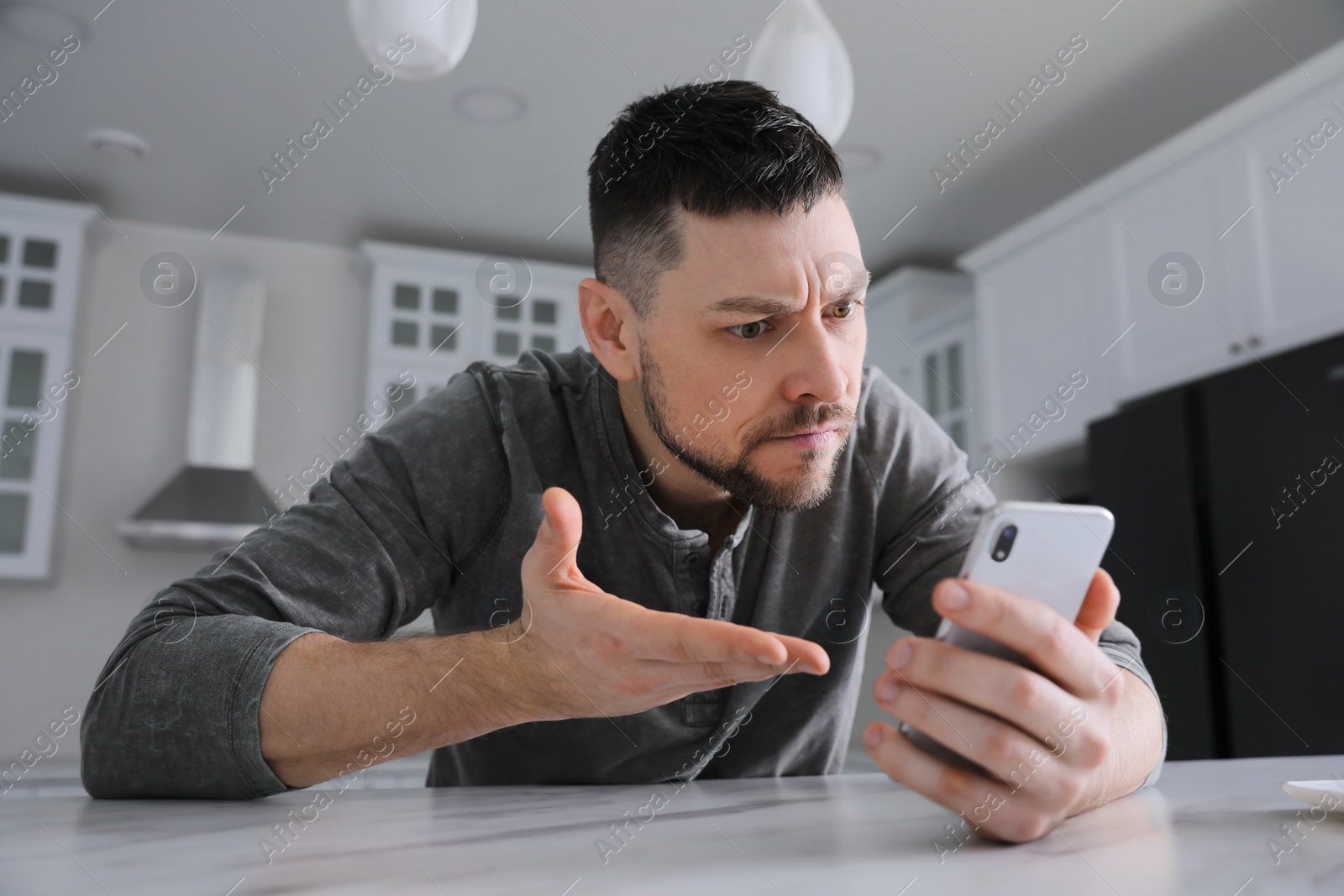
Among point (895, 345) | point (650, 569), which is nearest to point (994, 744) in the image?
point (650, 569)

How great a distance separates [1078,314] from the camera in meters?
2.86

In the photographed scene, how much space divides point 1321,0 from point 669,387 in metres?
2.15

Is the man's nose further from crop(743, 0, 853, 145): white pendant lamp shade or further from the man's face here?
crop(743, 0, 853, 145): white pendant lamp shade

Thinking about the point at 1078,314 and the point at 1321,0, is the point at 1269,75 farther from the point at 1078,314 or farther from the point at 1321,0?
the point at 1078,314

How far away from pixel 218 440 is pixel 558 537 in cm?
312

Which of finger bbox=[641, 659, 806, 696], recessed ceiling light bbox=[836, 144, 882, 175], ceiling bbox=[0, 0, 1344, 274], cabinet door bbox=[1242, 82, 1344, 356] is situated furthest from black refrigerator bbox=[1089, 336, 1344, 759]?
finger bbox=[641, 659, 806, 696]

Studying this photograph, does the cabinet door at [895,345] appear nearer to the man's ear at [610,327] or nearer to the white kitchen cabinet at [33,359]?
the man's ear at [610,327]

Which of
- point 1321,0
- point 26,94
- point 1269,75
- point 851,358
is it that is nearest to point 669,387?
point 851,358

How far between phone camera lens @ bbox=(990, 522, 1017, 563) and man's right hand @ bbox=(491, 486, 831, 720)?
0.35 ft

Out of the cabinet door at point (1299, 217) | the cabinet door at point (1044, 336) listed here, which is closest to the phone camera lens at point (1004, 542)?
the cabinet door at point (1299, 217)

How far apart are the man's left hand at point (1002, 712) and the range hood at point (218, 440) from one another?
3.01 m

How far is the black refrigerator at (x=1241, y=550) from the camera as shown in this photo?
1.97m

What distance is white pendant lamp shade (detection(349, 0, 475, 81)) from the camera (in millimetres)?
1130

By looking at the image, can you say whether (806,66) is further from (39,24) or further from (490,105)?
(39,24)
